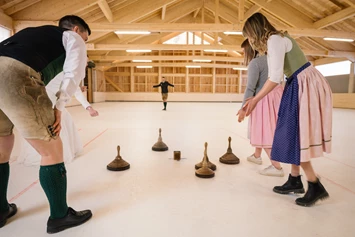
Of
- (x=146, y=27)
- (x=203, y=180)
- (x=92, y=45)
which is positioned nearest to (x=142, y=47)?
(x=92, y=45)

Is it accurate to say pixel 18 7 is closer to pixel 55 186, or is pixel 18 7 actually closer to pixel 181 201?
pixel 55 186

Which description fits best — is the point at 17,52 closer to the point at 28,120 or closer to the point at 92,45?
the point at 28,120

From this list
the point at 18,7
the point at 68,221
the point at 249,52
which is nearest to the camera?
the point at 68,221

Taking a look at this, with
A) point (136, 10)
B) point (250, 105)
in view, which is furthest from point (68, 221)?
point (136, 10)

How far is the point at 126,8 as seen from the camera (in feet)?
29.0

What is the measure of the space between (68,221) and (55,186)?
24 cm

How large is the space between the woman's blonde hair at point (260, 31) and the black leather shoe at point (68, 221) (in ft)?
5.39

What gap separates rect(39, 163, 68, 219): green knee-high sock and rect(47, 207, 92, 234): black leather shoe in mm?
27

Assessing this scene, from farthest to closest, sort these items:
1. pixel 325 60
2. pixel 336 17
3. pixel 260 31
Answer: pixel 325 60 < pixel 336 17 < pixel 260 31

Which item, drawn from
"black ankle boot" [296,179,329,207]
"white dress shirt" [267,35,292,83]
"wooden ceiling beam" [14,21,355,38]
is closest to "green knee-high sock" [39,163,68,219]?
"white dress shirt" [267,35,292,83]

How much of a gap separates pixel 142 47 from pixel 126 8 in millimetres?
3214

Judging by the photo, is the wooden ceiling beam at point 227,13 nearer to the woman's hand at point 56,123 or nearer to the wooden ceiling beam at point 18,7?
the wooden ceiling beam at point 18,7

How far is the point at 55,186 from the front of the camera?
4.37 ft

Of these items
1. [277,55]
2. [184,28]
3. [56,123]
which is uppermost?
[184,28]
